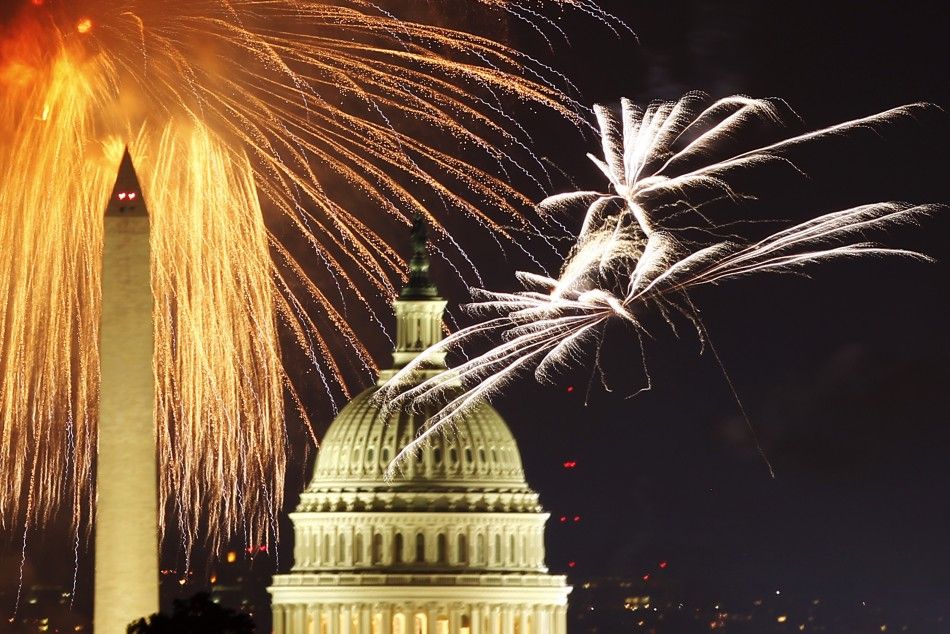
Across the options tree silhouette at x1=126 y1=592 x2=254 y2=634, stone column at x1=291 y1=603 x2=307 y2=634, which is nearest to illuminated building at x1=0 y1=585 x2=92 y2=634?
stone column at x1=291 y1=603 x2=307 y2=634

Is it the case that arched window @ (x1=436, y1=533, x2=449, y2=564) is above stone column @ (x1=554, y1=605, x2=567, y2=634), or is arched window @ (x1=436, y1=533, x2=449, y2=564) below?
above

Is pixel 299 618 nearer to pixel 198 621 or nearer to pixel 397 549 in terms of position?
pixel 397 549

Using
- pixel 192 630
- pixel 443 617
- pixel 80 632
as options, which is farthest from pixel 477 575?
pixel 192 630

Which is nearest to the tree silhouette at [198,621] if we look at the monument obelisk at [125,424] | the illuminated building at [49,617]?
the monument obelisk at [125,424]

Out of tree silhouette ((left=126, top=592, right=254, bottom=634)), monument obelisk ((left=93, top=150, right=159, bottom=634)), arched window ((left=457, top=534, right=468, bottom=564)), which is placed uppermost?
arched window ((left=457, top=534, right=468, bottom=564))

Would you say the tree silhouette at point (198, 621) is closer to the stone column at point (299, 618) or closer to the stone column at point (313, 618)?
the stone column at point (313, 618)

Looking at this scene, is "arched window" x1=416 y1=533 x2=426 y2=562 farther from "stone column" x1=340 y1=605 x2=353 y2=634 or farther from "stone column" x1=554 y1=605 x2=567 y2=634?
"stone column" x1=554 y1=605 x2=567 y2=634
